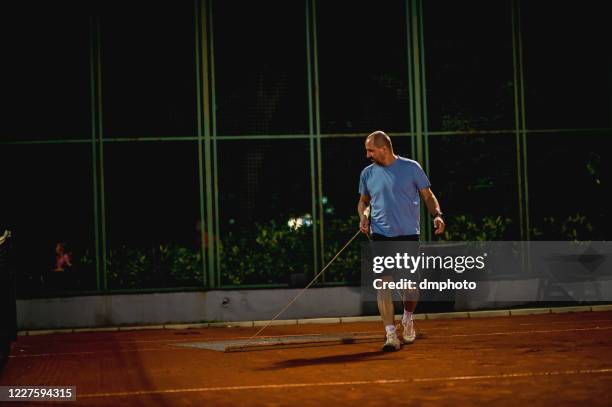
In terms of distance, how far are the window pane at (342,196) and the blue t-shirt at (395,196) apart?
571 centimetres

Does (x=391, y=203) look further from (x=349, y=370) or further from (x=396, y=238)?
(x=349, y=370)

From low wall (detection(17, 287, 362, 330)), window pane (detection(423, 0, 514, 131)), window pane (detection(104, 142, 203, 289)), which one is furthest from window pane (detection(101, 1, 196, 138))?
window pane (detection(423, 0, 514, 131))

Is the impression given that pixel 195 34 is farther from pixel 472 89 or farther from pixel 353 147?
pixel 472 89

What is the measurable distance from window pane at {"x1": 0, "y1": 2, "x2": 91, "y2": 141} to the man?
6.34 metres

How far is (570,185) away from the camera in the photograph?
59.7 feet

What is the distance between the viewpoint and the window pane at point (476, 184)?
687 inches

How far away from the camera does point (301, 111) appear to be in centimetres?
1664

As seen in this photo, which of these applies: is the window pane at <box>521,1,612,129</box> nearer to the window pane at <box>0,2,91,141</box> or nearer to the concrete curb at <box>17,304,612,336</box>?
the concrete curb at <box>17,304,612,336</box>

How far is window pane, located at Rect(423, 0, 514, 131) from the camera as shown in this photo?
17688mm

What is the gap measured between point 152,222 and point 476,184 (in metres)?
5.30

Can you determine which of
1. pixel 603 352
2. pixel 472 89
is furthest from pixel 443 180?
pixel 603 352

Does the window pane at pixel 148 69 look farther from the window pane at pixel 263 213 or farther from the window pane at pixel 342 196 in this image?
the window pane at pixel 342 196

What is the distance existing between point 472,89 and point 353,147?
304 centimetres

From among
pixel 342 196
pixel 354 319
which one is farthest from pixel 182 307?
pixel 342 196
